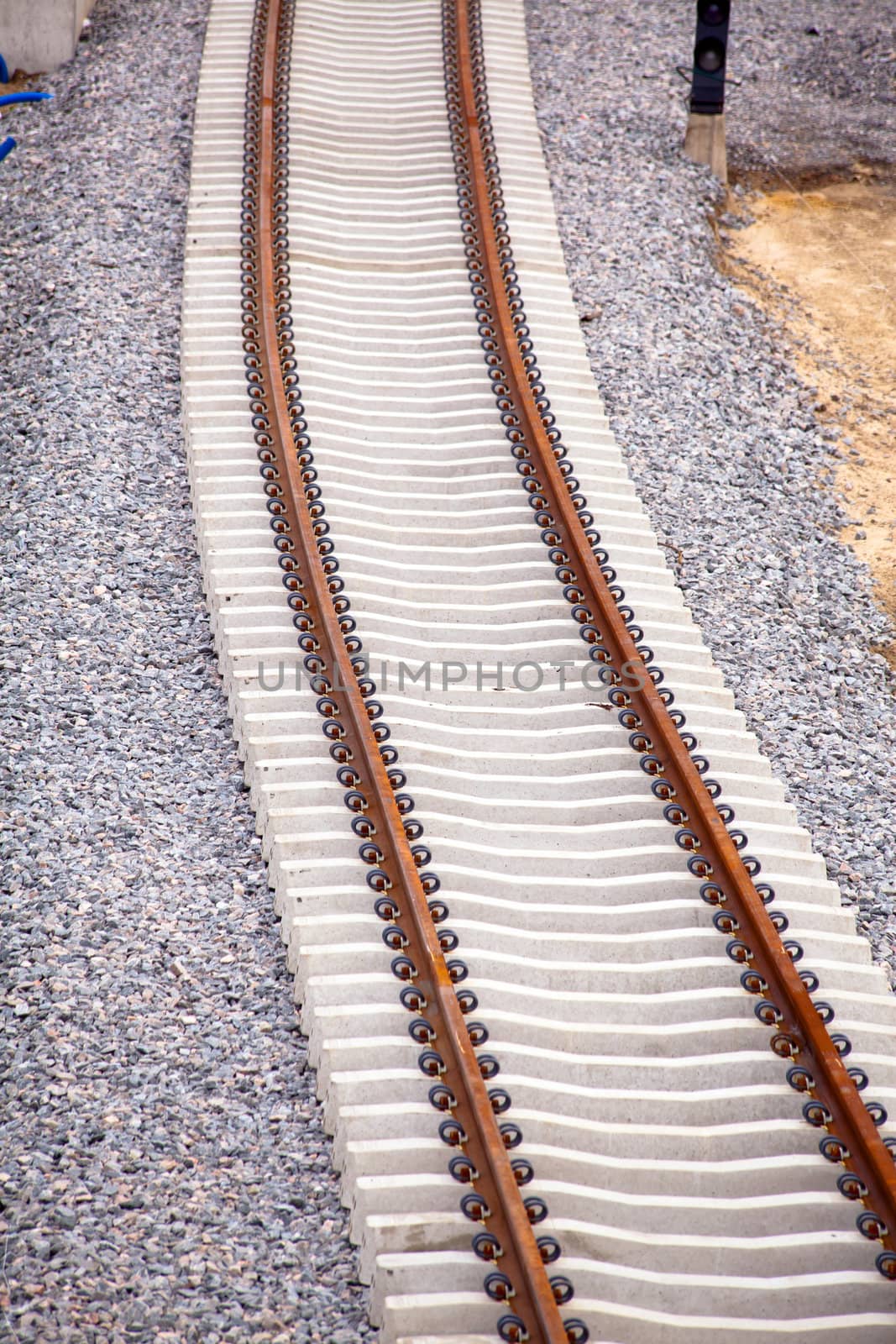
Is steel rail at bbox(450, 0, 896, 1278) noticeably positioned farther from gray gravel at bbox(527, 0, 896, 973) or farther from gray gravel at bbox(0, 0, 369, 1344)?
gray gravel at bbox(0, 0, 369, 1344)

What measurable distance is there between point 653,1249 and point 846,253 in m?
9.46

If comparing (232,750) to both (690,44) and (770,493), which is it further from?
(690,44)

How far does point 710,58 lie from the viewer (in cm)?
1097

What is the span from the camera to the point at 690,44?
12945 mm

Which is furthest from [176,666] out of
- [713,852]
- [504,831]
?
[713,852]

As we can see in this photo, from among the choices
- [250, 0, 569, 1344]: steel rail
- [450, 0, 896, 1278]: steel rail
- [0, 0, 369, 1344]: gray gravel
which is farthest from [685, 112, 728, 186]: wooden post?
[0, 0, 369, 1344]: gray gravel

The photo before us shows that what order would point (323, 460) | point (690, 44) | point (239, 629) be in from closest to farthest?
point (239, 629) < point (323, 460) < point (690, 44)

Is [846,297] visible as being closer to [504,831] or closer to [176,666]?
[504,831]

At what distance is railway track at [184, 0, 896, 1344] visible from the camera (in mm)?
4656

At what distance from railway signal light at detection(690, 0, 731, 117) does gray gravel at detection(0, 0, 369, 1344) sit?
17.7 feet

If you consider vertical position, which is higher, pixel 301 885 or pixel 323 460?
pixel 323 460

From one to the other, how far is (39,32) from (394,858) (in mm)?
10216

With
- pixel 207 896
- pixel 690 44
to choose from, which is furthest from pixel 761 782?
pixel 690 44

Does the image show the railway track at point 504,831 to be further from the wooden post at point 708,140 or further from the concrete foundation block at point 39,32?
the concrete foundation block at point 39,32
